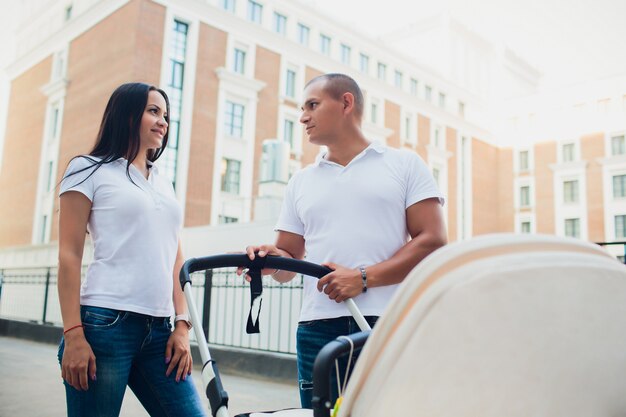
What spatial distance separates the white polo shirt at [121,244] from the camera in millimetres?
1980

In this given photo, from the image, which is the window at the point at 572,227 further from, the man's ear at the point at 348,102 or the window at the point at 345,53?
the man's ear at the point at 348,102

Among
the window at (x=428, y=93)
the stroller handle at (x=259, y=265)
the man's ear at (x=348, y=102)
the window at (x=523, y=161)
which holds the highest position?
the window at (x=428, y=93)

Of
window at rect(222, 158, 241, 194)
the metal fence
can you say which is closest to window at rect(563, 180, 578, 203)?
window at rect(222, 158, 241, 194)

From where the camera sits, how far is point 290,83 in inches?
1249

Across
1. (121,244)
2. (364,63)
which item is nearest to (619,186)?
(364,63)

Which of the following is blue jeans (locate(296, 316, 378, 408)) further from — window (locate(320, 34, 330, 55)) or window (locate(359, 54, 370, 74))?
window (locate(359, 54, 370, 74))

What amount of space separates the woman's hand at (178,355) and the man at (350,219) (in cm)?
41

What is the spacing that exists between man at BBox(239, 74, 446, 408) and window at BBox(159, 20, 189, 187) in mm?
23865

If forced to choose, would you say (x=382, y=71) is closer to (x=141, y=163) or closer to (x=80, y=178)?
(x=141, y=163)

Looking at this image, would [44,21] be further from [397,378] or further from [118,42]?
[397,378]

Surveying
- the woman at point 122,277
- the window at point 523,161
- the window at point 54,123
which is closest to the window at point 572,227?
the window at point 523,161

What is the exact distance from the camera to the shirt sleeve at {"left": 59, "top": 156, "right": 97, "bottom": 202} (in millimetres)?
1970

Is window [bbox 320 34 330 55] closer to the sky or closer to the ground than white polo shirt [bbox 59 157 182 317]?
closer to the sky

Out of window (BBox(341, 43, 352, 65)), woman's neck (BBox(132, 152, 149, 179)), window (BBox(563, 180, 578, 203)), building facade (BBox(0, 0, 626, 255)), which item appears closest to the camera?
woman's neck (BBox(132, 152, 149, 179))
